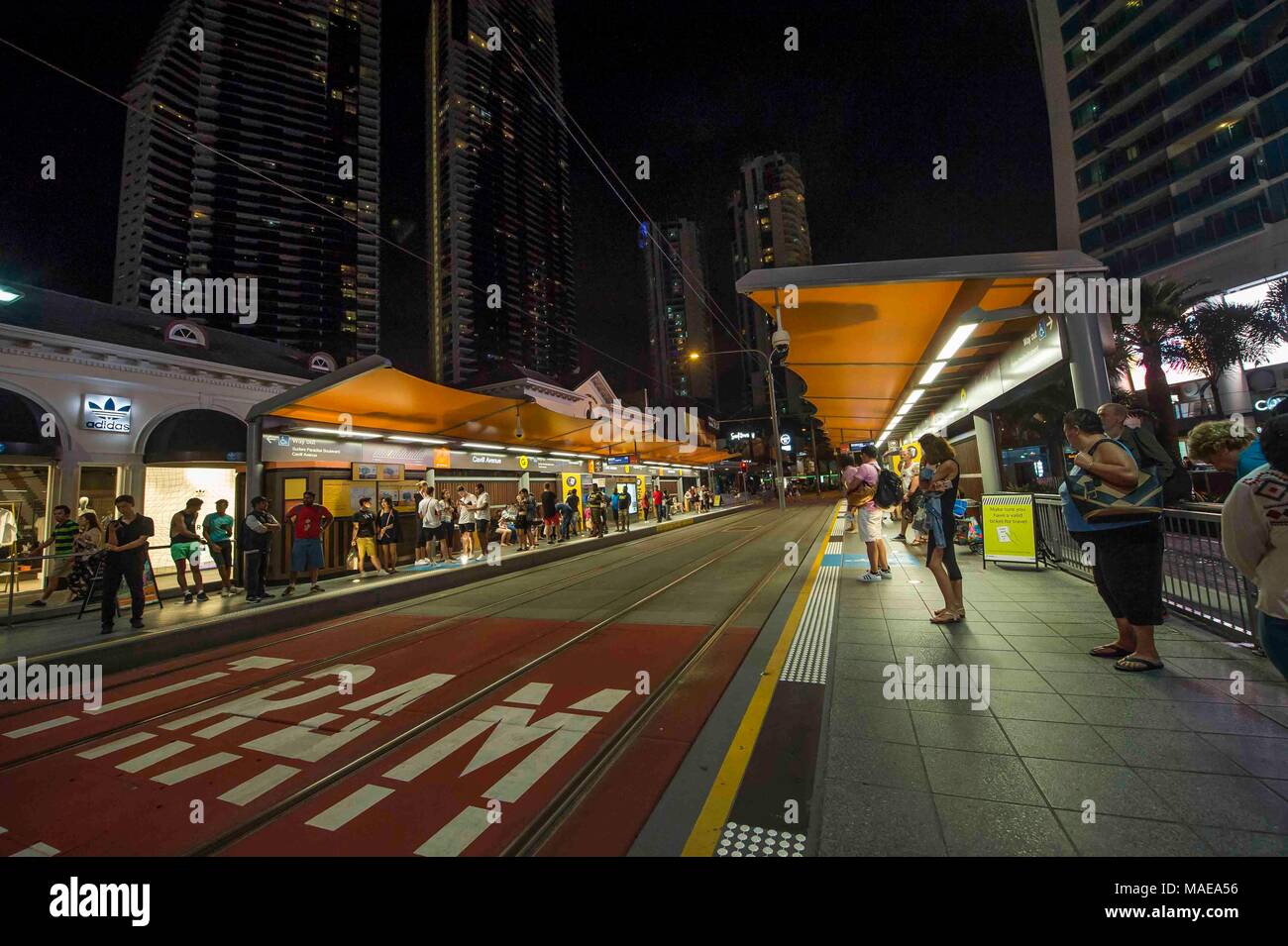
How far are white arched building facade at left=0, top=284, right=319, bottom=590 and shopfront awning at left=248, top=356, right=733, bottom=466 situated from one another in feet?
15.1

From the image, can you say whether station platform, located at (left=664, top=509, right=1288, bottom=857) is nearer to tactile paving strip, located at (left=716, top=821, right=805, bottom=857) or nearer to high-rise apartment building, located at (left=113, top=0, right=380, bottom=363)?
tactile paving strip, located at (left=716, top=821, right=805, bottom=857)

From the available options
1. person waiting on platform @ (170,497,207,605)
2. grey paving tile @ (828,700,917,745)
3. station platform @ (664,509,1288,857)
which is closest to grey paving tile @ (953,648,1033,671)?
station platform @ (664,509,1288,857)

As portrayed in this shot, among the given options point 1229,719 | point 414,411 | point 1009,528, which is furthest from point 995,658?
point 414,411

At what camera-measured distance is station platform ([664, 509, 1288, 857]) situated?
6.37 ft

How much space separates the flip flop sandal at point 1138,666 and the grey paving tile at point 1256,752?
93cm

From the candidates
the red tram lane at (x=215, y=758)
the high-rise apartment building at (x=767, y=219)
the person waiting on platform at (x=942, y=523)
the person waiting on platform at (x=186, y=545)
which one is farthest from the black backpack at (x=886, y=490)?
the high-rise apartment building at (x=767, y=219)

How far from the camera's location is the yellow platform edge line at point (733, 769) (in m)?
2.02

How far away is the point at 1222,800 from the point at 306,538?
10.7m

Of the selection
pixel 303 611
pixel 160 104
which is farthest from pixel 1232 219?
pixel 160 104

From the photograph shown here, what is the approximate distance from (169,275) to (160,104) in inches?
832

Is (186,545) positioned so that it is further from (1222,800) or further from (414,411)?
(1222,800)

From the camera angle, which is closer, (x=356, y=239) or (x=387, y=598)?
(x=387, y=598)

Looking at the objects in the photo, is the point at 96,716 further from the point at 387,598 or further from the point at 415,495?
the point at 415,495

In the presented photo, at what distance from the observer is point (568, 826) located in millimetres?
2211
